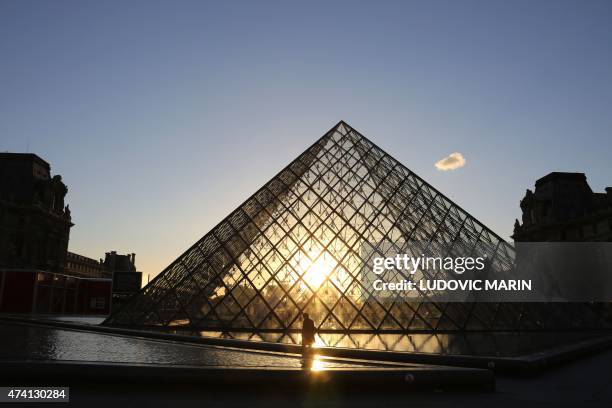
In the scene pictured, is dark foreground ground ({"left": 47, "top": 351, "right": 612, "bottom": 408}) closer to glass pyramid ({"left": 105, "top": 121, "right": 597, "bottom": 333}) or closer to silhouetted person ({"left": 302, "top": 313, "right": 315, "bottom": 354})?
silhouetted person ({"left": 302, "top": 313, "right": 315, "bottom": 354})

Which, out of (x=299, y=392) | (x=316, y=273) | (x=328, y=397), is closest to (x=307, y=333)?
(x=299, y=392)

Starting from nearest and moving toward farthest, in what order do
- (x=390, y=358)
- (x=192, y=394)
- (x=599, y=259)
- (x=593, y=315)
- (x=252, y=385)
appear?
(x=192, y=394)
(x=252, y=385)
(x=390, y=358)
(x=593, y=315)
(x=599, y=259)

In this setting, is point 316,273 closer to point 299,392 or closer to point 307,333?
point 307,333

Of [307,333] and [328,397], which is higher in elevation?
[307,333]

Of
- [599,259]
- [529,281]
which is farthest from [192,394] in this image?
[599,259]

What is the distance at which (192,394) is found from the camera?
18.9ft

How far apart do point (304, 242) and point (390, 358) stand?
915 cm

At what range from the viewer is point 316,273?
56.3ft

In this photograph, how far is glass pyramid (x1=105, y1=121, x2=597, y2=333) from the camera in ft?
53.3

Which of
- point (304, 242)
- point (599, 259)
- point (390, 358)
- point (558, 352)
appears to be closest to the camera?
point (390, 358)

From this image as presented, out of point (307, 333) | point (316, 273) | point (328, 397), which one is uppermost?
point (316, 273)

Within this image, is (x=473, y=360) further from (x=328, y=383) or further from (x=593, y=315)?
(x=593, y=315)

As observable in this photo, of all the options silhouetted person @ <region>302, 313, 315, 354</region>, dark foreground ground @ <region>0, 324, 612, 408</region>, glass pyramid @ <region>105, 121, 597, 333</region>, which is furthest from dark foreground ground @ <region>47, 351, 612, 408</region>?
glass pyramid @ <region>105, 121, 597, 333</region>

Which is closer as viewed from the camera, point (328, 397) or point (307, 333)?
point (328, 397)
